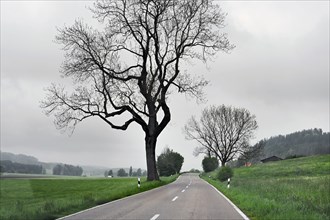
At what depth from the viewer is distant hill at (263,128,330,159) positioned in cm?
14175

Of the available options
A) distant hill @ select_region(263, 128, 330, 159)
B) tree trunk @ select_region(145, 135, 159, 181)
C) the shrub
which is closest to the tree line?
distant hill @ select_region(263, 128, 330, 159)

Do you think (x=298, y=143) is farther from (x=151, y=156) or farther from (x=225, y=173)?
(x=151, y=156)

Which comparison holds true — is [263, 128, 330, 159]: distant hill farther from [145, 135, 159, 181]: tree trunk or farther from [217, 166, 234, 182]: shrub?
[145, 135, 159, 181]: tree trunk

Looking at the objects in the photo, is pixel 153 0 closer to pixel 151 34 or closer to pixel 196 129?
pixel 151 34

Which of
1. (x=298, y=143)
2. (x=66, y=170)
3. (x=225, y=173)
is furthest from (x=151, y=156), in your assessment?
(x=298, y=143)

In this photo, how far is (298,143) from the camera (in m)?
152

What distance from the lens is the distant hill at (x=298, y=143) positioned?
141750 mm

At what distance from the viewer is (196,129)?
76438 millimetres

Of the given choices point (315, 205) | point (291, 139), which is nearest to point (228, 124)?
point (315, 205)

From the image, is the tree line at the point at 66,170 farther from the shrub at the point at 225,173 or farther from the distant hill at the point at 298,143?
the shrub at the point at 225,173

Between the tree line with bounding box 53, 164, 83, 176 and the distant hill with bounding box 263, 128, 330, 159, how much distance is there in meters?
69.8

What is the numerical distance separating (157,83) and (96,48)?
7.88 m

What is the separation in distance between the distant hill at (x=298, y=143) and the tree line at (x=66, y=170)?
6979cm

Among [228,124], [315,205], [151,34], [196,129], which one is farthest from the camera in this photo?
[196,129]
